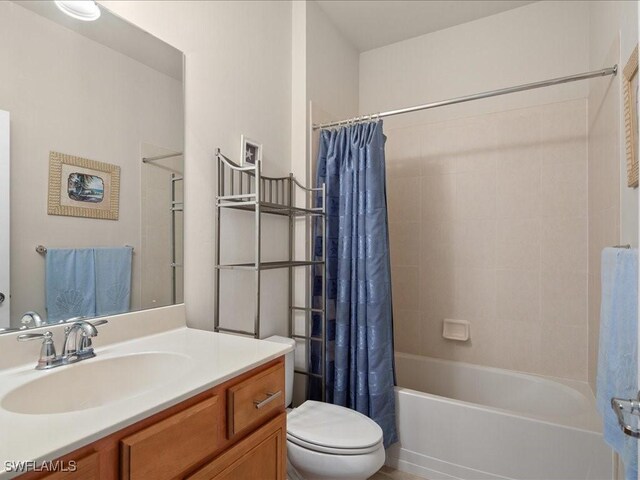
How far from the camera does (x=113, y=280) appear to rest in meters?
1.22

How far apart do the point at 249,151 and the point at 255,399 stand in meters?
1.24

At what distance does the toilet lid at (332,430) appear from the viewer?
1391 millimetres

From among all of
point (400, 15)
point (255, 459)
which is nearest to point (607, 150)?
point (400, 15)

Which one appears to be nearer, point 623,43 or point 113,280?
point 113,280

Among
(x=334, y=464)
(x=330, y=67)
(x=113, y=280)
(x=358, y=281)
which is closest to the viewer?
(x=113, y=280)

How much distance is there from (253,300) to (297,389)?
71 centimetres

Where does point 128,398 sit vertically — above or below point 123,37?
below

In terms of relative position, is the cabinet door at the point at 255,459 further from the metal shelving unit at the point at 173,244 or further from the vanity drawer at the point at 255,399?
the metal shelving unit at the point at 173,244

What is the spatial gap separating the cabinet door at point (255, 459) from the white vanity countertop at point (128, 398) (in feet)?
0.63

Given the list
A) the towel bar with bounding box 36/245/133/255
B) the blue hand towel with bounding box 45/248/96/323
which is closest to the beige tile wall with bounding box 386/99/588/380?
the blue hand towel with bounding box 45/248/96/323

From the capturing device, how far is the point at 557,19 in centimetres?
220

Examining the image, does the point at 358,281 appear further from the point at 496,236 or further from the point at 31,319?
the point at 31,319

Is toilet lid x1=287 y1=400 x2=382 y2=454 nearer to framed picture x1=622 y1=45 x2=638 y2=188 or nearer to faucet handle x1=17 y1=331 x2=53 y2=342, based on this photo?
faucet handle x1=17 y1=331 x2=53 y2=342

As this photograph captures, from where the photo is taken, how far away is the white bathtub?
1.55 meters
